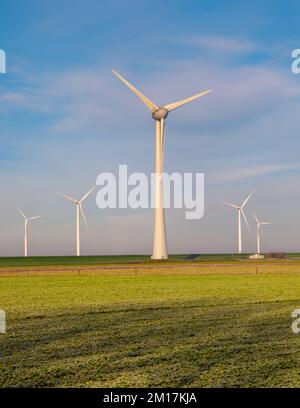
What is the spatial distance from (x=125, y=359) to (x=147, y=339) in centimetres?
240

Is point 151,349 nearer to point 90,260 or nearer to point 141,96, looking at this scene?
point 141,96

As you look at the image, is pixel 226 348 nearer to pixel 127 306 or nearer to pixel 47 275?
pixel 127 306

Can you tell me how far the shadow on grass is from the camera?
30.9 ft

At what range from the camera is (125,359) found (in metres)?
11.0

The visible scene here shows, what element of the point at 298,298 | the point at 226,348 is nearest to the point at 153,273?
the point at 298,298

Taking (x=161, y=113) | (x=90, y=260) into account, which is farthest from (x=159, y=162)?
(x=90, y=260)

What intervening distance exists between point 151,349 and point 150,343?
2.34 feet

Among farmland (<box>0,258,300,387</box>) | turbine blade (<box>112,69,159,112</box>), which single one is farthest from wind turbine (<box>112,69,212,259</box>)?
farmland (<box>0,258,300,387</box>)

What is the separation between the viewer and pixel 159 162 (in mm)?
63594

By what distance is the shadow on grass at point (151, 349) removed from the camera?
943cm

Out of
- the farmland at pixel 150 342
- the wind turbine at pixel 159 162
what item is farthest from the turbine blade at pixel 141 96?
the farmland at pixel 150 342

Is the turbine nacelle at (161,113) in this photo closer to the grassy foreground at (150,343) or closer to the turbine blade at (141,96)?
the turbine blade at (141,96)

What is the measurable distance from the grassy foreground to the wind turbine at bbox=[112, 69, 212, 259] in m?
40.8

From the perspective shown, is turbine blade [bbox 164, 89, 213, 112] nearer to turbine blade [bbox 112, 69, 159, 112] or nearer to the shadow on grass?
turbine blade [bbox 112, 69, 159, 112]
